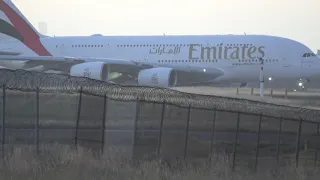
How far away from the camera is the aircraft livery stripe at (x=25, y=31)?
138 feet

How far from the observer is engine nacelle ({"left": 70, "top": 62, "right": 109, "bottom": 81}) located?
33.3m

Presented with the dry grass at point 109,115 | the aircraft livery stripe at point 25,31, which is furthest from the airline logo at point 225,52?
the dry grass at point 109,115

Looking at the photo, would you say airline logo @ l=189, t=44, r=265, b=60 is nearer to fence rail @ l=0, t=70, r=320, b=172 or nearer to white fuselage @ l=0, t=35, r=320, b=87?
white fuselage @ l=0, t=35, r=320, b=87

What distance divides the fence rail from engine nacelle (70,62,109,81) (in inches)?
522

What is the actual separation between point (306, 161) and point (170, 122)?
4.51 m

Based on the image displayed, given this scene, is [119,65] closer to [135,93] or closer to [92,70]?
[92,70]

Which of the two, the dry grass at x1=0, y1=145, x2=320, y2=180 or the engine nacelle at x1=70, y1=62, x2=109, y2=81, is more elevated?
the engine nacelle at x1=70, y1=62, x2=109, y2=81

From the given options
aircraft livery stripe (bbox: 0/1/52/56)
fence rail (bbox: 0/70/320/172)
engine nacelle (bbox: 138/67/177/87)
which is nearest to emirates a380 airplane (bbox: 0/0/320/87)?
engine nacelle (bbox: 138/67/177/87)

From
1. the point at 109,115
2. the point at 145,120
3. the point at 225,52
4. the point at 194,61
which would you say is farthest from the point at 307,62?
the point at 109,115

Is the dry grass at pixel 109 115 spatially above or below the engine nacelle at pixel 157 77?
below

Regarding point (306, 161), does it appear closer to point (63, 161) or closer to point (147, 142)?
point (147, 142)

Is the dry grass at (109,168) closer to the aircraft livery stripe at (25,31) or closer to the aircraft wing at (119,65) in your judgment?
the aircraft wing at (119,65)

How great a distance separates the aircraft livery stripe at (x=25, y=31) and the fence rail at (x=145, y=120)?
22.7 meters

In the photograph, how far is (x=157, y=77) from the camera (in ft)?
108
